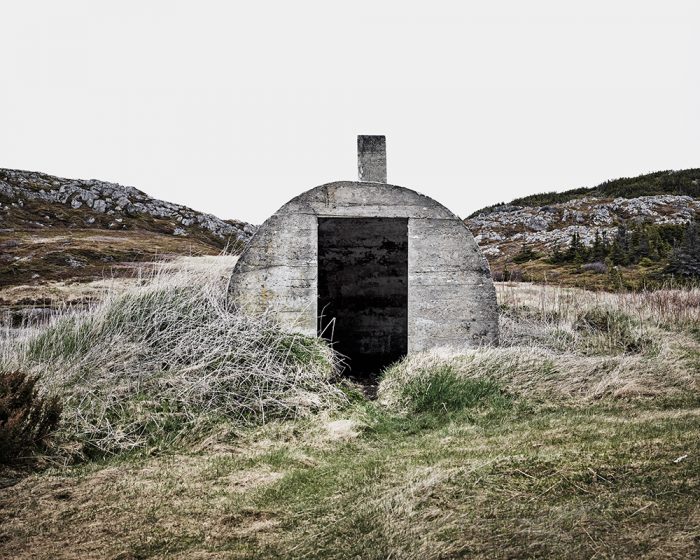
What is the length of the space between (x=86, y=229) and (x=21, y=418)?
157ft

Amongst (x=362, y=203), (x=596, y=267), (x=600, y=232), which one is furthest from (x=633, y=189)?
(x=362, y=203)

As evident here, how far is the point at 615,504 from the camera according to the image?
3418mm

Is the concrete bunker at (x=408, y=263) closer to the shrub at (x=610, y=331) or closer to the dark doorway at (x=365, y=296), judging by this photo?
the shrub at (x=610, y=331)

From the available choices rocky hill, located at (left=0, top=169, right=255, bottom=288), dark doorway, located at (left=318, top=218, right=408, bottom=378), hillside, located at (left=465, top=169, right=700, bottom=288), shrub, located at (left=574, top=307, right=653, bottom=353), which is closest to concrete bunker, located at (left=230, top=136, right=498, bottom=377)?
shrub, located at (left=574, top=307, right=653, bottom=353)

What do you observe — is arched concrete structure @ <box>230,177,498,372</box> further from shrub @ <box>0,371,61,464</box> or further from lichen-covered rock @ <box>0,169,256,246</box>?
lichen-covered rock @ <box>0,169,256,246</box>

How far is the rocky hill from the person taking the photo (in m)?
28.1

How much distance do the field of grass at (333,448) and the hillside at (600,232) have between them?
11.6 metres

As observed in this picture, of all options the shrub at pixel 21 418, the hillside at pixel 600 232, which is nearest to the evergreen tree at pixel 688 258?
the hillside at pixel 600 232

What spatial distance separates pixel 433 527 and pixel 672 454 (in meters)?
2.14

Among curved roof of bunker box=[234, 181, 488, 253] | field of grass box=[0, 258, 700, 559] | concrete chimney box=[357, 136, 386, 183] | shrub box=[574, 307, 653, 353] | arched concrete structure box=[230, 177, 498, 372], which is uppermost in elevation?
concrete chimney box=[357, 136, 386, 183]

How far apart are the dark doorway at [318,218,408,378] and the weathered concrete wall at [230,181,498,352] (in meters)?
3.38

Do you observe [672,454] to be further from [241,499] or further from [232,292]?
[232,292]

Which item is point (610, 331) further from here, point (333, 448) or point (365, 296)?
point (333, 448)

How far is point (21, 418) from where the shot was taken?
4402 mm
